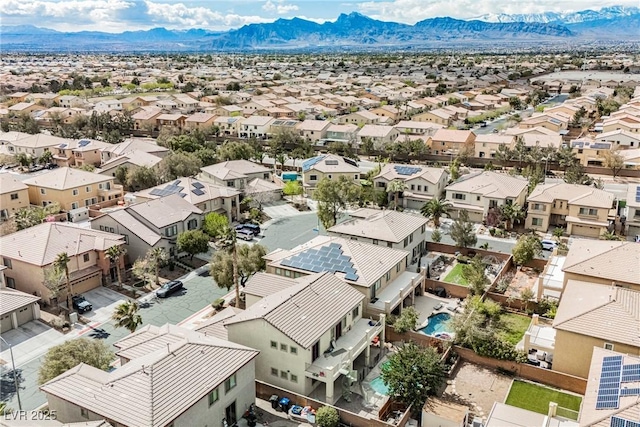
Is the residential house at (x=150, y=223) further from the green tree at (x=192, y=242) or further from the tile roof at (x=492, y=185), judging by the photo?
the tile roof at (x=492, y=185)

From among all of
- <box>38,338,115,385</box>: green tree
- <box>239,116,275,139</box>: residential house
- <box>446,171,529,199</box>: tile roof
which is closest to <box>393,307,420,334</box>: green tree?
<box>38,338,115,385</box>: green tree

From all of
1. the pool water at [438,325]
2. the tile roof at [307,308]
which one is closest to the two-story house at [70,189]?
the tile roof at [307,308]

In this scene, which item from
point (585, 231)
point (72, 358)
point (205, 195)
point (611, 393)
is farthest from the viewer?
point (205, 195)

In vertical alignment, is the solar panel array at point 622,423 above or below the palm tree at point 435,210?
above

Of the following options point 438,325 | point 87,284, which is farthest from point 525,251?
point 87,284

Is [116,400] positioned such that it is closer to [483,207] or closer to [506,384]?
[506,384]

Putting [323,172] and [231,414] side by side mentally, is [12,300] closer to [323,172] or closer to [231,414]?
[231,414]
